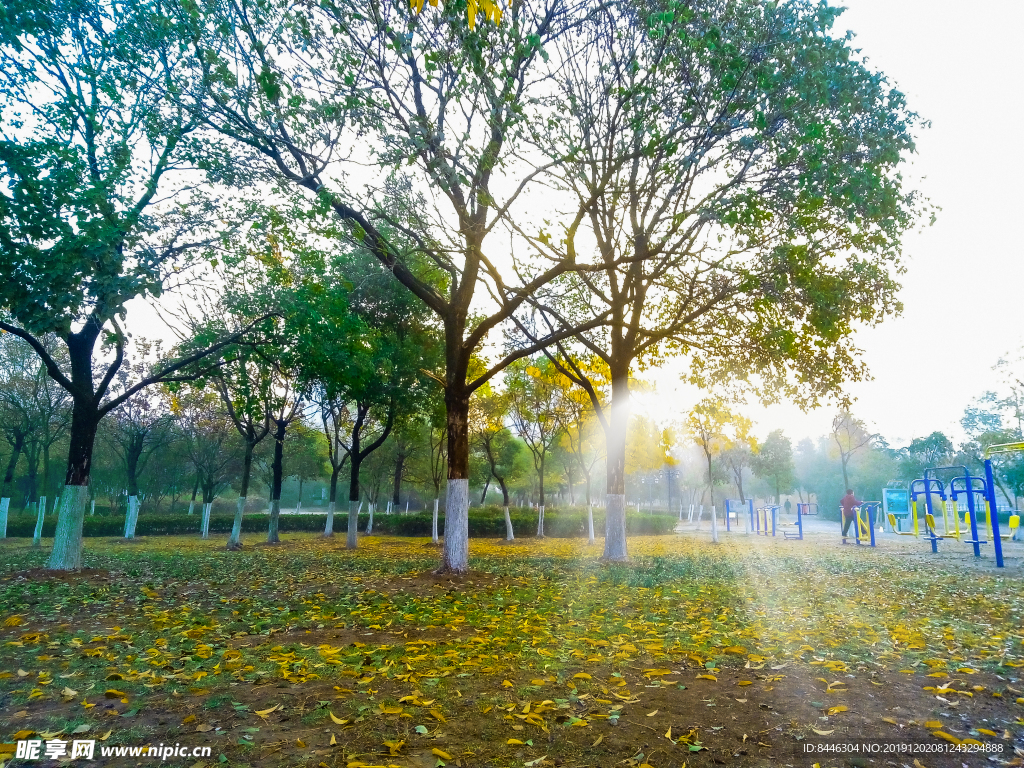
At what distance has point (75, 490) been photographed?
11.9m

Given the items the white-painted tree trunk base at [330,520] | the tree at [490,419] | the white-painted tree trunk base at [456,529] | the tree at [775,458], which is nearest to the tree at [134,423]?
the white-painted tree trunk base at [330,520]

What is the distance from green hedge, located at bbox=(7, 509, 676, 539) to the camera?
101ft

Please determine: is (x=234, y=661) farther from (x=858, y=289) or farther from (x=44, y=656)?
(x=858, y=289)

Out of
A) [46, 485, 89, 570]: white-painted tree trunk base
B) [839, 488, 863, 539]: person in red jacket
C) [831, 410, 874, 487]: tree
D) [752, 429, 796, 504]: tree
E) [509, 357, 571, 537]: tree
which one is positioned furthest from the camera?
[752, 429, 796, 504]: tree

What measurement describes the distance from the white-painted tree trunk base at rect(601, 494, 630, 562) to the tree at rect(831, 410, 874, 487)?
98.2 ft

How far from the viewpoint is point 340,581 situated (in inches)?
448

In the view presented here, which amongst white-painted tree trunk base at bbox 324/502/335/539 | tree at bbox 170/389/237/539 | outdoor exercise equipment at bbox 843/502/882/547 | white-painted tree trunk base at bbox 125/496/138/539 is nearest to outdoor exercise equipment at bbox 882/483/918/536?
outdoor exercise equipment at bbox 843/502/882/547

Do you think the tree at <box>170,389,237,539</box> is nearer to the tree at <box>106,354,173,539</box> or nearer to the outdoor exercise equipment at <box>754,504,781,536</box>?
the tree at <box>106,354,173,539</box>

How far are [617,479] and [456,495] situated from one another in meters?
5.03

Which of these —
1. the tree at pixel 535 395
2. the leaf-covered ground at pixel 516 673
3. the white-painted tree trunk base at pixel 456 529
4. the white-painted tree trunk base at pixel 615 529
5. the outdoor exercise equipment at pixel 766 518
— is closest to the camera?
the leaf-covered ground at pixel 516 673

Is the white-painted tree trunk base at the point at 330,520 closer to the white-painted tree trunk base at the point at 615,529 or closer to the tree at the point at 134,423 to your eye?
the tree at the point at 134,423

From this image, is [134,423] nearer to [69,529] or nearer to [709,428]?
[69,529]

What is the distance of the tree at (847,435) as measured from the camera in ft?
136

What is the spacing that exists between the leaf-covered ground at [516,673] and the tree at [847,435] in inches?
1347
